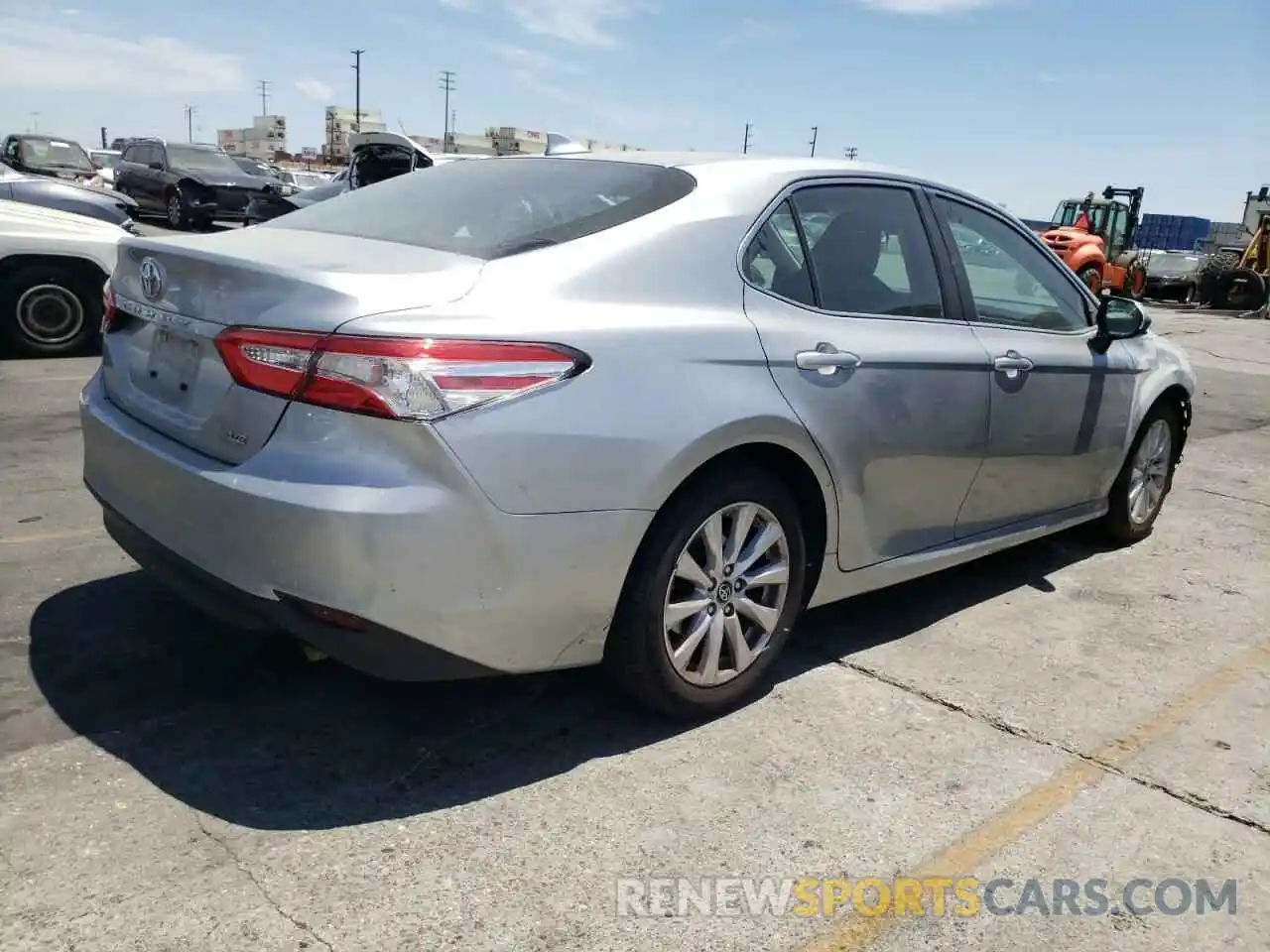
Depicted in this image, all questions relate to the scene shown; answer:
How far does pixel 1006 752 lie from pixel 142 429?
2.59 m

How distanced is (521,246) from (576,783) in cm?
141

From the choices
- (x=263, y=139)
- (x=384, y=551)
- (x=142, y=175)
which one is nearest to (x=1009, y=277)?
(x=384, y=551)

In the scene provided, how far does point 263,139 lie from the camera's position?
322 ft

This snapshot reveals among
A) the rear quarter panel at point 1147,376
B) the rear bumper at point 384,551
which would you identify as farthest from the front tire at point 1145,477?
the rear bumper at point 384,551

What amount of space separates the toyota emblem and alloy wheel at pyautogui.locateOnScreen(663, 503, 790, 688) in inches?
62.0

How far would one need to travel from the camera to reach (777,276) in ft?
10.5

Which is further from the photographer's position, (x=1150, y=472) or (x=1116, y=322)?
(x=1150, y=472)

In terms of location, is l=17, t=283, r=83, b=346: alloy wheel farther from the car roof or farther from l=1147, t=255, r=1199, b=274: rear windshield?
l=1147, t=255, r=1199, b=274: rear windshield

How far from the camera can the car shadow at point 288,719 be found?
266 cm

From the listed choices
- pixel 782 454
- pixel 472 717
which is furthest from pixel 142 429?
pixel 782 454

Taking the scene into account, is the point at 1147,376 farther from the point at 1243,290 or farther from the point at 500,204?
the point at 1243,290

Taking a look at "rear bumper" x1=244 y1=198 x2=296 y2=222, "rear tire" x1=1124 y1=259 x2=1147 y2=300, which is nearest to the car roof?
"rear bumper" x1=244 y1=198 x2=296 y2=222

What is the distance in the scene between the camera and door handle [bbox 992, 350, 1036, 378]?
12.6 ft

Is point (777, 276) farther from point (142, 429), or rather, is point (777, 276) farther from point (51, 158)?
point (51, 158)
